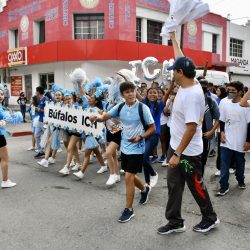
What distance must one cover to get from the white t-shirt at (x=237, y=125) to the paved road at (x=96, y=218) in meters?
0.76

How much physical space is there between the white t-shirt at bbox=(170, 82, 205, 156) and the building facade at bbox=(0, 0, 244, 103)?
1457cm

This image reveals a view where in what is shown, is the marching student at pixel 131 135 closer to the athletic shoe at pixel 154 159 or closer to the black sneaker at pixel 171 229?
the black sneaker at pixel 171 229

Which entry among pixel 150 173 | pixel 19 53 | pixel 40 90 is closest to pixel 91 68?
pixel 19 53

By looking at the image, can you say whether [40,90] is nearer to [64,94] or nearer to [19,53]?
[64,94]

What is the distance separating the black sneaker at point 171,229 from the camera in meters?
3.66

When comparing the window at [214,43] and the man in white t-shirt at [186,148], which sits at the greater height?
the window at [214,43]

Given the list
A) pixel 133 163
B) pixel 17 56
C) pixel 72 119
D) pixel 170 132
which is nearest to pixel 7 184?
pixel 72 119

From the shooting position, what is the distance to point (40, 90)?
8.09 meters

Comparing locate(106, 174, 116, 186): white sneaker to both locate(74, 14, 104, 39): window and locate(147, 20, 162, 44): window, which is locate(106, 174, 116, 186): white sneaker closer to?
locate(74, 14, 104, 39): window

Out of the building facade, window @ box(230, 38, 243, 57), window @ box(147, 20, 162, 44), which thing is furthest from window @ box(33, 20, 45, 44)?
window @ box(230, 38, 243, 57)

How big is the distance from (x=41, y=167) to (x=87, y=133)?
1.57 meters

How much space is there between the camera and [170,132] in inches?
144

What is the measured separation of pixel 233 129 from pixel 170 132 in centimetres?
161

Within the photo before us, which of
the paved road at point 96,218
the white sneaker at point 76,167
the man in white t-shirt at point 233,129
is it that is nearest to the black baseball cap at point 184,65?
the man in white t-shirt at point 233,129
